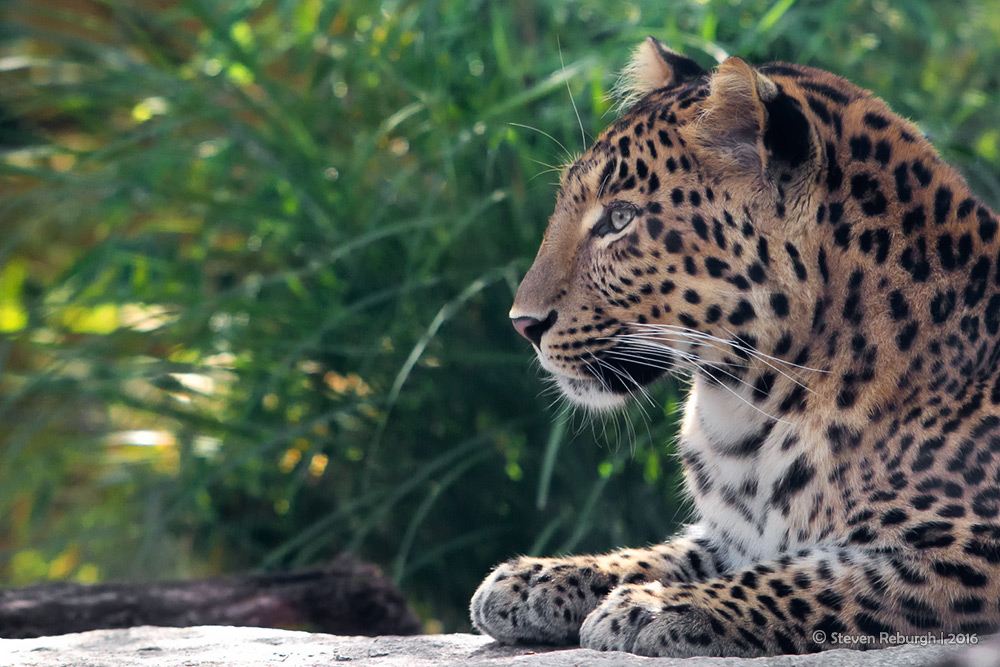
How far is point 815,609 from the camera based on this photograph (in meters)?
2.29

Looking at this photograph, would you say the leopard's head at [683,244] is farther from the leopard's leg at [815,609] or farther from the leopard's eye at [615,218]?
the leopard's leg at [815,609]

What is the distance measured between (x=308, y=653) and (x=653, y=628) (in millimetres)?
812

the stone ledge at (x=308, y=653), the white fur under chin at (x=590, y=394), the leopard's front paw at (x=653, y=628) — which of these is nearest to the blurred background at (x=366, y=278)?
the white fur under chin at (x=590, y=394)

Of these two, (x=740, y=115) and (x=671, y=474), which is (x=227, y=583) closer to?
(x=671, y=474)

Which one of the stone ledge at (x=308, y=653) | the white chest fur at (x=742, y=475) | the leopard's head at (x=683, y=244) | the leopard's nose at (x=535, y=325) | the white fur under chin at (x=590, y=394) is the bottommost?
the stone ledge at (x=308, y=653)

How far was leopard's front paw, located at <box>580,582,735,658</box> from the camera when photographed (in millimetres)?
2305

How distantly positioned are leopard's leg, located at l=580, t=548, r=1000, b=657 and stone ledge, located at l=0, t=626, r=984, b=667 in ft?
0.42

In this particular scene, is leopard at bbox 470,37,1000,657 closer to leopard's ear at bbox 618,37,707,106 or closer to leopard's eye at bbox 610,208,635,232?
leopard's eye at bbox 610,208,635,232

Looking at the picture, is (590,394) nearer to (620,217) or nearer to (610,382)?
(610,382)

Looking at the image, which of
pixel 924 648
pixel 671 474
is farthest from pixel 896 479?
pixel 671 474

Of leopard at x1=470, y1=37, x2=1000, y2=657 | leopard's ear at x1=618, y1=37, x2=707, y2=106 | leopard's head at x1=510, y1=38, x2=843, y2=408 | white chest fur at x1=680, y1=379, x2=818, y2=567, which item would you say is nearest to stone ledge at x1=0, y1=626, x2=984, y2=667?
leopard at x1=470, y1=37, x2=1000, y2=657

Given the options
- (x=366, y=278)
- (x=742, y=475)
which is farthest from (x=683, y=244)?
(x=366, y=278)

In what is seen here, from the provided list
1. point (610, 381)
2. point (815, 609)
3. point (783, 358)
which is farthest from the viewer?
point (610, 381)

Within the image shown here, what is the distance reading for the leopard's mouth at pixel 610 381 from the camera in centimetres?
288
